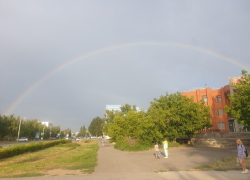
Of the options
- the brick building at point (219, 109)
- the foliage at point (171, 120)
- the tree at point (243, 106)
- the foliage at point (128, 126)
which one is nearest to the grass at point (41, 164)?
the foliage at point (171, 120)

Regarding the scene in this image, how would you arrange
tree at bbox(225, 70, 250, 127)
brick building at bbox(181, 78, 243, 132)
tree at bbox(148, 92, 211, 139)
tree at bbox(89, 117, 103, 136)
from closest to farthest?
1. tree at bbox(225, 70, 250, 127)
2. tree at bbox(148, 92, 211, 139)
3. brick building at bbox(181, 78, 243, 132)
4. tree at bbox(89, 117, 103, 136)

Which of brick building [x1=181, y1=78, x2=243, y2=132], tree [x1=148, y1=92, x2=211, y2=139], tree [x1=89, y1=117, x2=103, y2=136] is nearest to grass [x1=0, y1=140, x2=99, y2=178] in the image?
tree [x1=148, y1=92, x2=211, y2=139]

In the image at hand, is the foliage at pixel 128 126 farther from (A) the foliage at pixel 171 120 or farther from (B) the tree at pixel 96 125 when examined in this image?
(B) the tree at pixel 96 125

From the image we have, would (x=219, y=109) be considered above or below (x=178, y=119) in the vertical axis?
above

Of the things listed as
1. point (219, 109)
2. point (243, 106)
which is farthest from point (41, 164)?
point (219, 109)

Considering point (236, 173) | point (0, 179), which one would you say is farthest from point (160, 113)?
point (0, 179)

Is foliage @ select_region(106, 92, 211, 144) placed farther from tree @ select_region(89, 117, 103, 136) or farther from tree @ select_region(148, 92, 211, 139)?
tree @ select_region(89, 117, 103, 136)

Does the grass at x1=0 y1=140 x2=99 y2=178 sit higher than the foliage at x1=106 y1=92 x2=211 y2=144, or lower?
lower

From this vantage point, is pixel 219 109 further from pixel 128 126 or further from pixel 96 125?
pixel 96 125

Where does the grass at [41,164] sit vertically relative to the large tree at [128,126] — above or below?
below

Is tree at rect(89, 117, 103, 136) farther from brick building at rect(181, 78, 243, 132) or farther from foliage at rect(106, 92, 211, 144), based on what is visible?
foliage at rect(106, 92, 211, 144)

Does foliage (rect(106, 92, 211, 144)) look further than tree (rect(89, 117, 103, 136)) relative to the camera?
No

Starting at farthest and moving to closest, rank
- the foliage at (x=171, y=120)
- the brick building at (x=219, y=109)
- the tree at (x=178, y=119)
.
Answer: the brick building at (x=219, y=109) → the tree at (x=178, y=119) → the foliage at (x=171, y=120)

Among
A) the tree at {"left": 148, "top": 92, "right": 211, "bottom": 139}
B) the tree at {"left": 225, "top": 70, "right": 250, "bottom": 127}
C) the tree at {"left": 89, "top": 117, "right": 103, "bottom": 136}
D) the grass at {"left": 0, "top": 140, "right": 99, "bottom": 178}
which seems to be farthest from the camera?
the tree at {"left": 89, "top": 117, "right": 103, "bottom": 136}
